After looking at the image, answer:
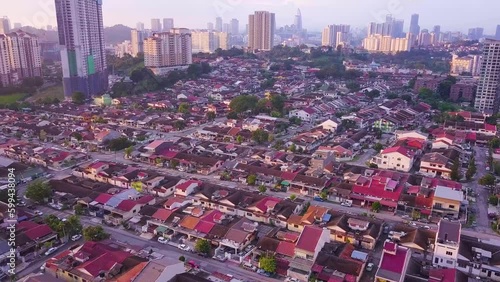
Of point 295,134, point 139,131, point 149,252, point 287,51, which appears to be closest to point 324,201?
point 149,252

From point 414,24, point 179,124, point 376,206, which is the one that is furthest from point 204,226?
point 414,24

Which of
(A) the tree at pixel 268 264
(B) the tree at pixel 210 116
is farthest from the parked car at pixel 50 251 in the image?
(B) the tree at pixel 210 116

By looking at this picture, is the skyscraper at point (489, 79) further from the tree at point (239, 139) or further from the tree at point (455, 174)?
the tree at point (239, 139)

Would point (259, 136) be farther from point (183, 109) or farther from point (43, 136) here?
point (43, 136)

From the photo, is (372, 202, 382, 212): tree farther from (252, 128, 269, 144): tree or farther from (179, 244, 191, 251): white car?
(252, 128, 269, 144): tree

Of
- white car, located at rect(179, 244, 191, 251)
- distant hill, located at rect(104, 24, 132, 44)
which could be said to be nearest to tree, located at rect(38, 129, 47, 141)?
white car, located at rect(179, 244, 191, 251)

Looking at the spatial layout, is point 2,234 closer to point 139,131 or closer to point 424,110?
point 139,131
